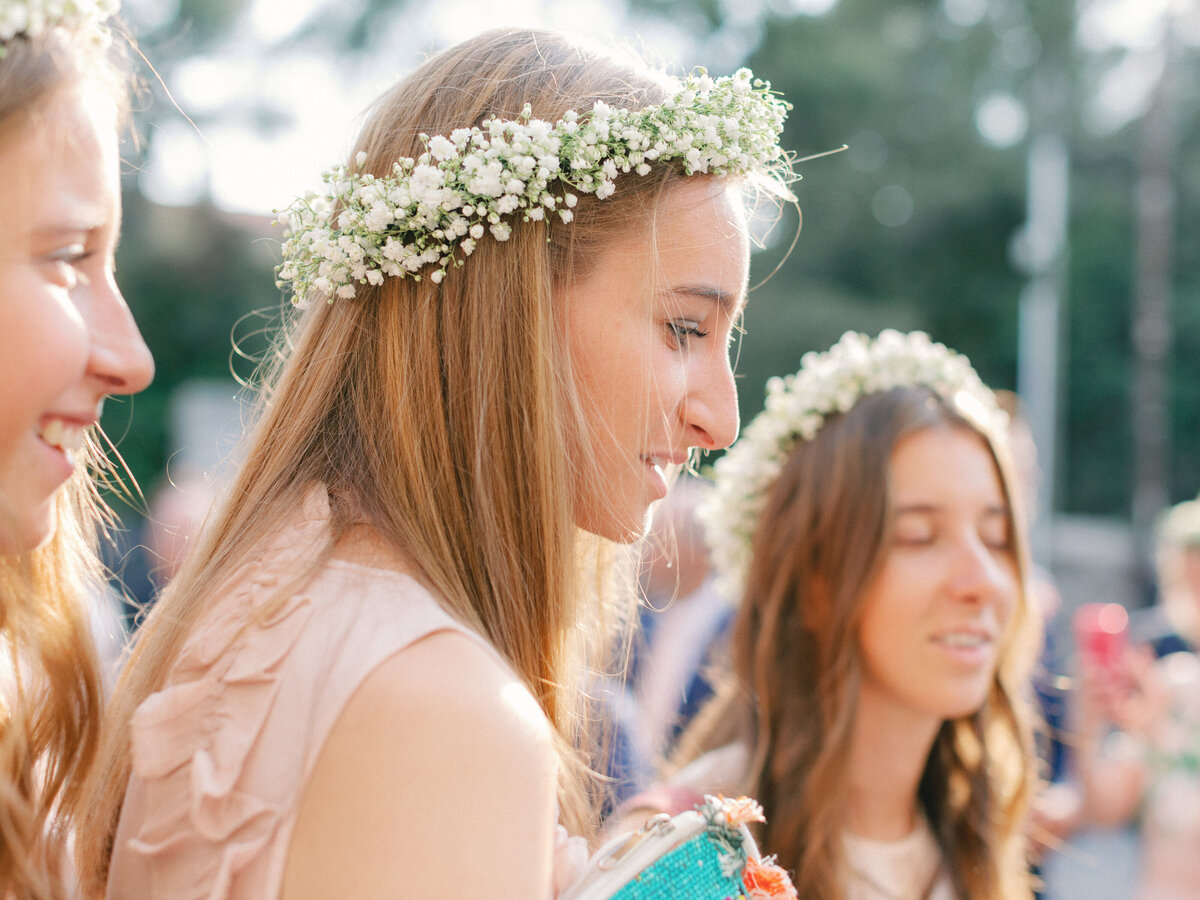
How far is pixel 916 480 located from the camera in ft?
8.39

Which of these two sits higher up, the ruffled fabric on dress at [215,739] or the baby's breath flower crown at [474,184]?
the baby's breath flower crown at [474,184]

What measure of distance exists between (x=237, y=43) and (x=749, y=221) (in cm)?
1969

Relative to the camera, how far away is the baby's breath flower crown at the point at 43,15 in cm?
115

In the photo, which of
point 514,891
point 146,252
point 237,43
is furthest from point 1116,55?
point 514,891

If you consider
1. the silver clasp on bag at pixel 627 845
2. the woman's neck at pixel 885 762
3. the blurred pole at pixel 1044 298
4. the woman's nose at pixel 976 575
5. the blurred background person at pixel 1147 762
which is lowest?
the blurred background person at pixel 1147 762

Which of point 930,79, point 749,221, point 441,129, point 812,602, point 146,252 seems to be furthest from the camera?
point 930,79

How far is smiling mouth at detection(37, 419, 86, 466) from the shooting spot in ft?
4.00

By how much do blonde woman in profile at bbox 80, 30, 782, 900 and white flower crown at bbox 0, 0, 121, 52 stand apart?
45 cm

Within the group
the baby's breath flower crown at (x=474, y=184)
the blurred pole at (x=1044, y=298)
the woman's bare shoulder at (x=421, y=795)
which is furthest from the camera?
the blurred pole at (x=1044, y=298)

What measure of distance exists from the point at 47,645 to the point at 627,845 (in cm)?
84

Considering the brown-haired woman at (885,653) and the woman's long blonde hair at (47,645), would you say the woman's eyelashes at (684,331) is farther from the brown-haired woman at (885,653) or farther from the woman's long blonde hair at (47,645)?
the brown-haired woman at (885,653)

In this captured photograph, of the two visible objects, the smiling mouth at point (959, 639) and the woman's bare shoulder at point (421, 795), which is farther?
the smiling mouth at point (959, 639)

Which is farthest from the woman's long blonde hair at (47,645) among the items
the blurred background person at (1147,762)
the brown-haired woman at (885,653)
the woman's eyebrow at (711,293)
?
the blurred background person at (1147,762)

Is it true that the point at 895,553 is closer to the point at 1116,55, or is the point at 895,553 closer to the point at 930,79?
the point at 930,79
